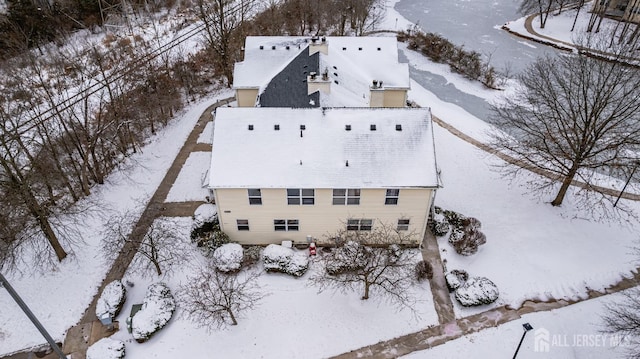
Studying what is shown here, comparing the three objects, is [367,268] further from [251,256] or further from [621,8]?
[621,8]

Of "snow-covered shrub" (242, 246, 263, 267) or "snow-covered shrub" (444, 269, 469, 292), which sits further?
"snow-covered shrub" (242, 246, 263, 267)

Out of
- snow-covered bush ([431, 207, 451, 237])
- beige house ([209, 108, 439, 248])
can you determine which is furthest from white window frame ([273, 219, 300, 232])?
snow-covered bush ([431, 207, 451, 237])

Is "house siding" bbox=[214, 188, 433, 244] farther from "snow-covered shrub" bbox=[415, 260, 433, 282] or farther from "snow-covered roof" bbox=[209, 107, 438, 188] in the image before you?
"snow-covered shrub" bbox=[415, 260, 433, 282]

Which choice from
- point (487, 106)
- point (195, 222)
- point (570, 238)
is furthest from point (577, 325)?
point (487, 106)

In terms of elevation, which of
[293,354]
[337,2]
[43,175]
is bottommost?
[293,354]

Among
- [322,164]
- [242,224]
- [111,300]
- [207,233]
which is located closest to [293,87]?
[322,164]

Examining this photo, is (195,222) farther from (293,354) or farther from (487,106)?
(487,106)
